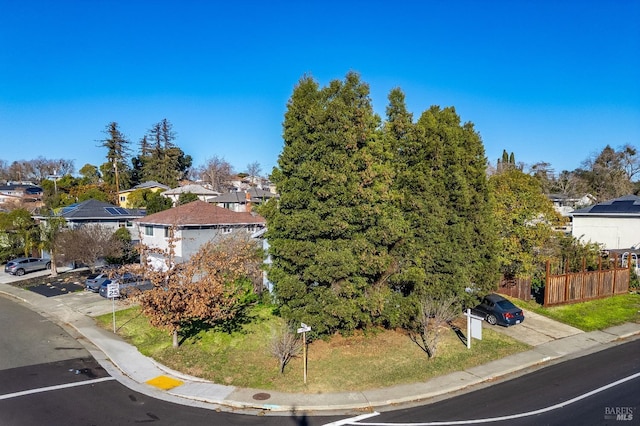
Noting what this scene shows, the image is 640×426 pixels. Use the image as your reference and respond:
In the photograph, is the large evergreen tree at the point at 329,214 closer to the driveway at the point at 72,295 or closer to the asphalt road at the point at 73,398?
the asphalt road at the point at 73,398

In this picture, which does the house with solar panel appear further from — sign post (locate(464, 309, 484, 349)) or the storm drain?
sign post (locate(464, 309, 484, 349))

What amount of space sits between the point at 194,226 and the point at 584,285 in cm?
2628

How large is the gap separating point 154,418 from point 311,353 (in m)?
6.22

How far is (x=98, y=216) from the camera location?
4034cm

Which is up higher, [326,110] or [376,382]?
[326,110]

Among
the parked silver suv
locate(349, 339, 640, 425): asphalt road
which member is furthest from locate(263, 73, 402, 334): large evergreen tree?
the parked silver suv

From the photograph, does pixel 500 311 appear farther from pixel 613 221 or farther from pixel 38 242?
pixel 38 242

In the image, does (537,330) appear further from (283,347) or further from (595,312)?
(283,347)

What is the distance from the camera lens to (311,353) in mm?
15953

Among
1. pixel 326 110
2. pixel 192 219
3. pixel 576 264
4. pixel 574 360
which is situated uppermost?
pixel 326 110

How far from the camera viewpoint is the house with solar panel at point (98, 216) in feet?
129

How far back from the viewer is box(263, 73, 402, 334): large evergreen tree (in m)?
16.3

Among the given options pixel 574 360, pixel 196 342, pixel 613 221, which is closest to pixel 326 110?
pixel 196 342

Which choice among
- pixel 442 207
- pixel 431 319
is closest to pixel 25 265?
pixel 431 319
